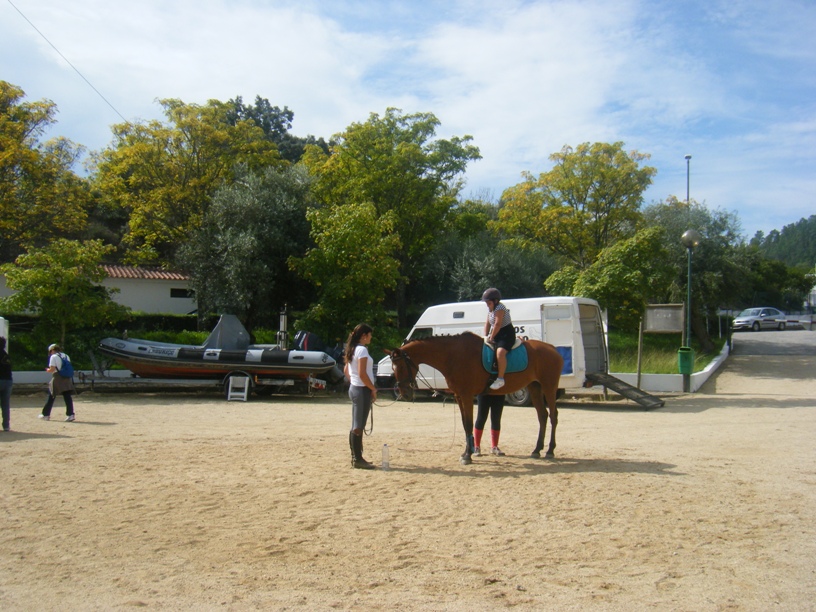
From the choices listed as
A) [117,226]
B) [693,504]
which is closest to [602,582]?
[693,504]

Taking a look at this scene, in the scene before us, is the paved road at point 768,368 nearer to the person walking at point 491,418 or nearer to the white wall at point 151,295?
the person walking at point 491,418

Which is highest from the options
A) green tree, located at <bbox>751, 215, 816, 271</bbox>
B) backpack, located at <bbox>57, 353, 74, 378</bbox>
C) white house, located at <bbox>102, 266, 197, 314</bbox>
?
green tree, located at <bbox>751, 215, 816, 271</bbox>

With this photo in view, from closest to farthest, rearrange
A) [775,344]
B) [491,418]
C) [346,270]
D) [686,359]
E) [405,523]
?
[405,523], [491,418], [686,359], [346,270], [775,344]

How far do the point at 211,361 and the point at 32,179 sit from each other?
1181cm

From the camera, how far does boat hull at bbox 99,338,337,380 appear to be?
17.7 m

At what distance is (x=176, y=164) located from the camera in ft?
97.8

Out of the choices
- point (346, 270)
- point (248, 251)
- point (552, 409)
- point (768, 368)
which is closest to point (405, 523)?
point (552, 409)

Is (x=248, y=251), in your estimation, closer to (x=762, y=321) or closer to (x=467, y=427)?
(x=467, y=427)

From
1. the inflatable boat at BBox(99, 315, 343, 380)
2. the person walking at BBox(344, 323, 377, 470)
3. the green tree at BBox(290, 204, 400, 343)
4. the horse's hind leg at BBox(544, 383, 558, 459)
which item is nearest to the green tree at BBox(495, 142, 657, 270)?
the green tree at BBox(290, 204, 400, 343)

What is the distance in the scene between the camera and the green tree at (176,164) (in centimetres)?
2938

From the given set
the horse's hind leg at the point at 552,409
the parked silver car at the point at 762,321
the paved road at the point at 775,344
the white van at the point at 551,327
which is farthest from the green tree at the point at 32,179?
the parked silver car at the point at 762,321

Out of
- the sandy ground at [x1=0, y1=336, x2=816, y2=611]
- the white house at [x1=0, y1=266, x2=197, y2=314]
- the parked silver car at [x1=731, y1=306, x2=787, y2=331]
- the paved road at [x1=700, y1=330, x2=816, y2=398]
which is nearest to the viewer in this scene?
the sandy ground at [x1=0, y1=336, x2=816, y2=611]

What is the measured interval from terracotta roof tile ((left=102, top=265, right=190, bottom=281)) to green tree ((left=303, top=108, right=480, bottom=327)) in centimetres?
965

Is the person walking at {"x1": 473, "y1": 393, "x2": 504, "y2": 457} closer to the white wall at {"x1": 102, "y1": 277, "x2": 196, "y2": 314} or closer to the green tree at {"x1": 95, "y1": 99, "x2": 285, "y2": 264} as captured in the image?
the green tree at {"x1": 95, "y1": 99, "x2": 285, "y2": 264}
